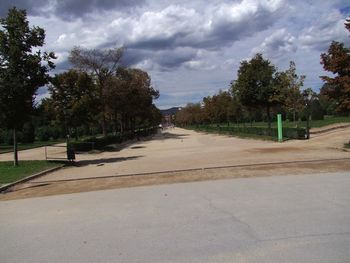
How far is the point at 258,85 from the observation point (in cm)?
3822

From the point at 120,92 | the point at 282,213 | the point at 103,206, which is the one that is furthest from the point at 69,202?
the point at 120,92

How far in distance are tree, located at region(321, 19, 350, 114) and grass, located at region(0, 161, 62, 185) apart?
13542 mm

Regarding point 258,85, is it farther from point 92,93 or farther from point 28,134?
point 28,134

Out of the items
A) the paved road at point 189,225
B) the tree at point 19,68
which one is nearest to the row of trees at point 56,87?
the tree at point 19,68

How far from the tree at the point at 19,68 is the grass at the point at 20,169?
757mm

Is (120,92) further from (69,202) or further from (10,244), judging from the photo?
(10,244)

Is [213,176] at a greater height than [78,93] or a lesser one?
lesser

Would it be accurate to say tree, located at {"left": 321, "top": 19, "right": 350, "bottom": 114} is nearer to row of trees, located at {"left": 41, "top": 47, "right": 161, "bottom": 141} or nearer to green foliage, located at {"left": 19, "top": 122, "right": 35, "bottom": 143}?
row of trees, located at {"left": 41, "top": 47, "right": 161, "bottom": 141}

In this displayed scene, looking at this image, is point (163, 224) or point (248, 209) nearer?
point (163, 224)

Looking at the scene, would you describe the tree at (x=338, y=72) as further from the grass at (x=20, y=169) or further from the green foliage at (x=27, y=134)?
→ the green foliage at (x=27, y=134)

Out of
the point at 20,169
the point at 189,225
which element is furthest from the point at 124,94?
the point at 189,225

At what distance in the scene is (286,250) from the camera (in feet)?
18.2

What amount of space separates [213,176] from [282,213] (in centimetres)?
610

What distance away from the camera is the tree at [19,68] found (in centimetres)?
1952
